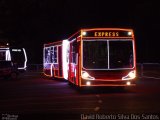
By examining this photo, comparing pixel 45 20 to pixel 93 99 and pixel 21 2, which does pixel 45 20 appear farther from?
pixel 93 99

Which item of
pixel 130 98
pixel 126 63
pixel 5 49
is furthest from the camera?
pixel 5 49

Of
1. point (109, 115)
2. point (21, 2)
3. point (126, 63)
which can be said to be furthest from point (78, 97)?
point (21, 2)

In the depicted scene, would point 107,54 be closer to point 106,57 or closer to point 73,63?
point 106,57

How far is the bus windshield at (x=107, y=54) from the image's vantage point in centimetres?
2889

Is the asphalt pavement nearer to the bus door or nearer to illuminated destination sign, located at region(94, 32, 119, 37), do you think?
the bus door

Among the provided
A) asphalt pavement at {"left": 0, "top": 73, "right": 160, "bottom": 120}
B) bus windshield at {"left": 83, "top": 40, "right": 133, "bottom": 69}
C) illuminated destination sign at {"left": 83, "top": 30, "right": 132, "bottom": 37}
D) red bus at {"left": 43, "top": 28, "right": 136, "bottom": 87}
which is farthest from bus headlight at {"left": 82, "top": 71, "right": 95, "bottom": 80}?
illuminated destination sign at {"left": 83, "top": 30, "right": 132, "bottom": 37}

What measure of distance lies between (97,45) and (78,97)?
3.66m

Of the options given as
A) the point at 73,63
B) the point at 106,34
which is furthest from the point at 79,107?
the point at 73,63

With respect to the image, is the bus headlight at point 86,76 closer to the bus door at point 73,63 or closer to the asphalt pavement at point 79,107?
the asphalt pavement at point 79,107

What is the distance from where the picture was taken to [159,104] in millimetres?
21938

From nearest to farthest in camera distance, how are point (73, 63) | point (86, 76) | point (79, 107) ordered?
point (79, 107) → point (86, 76) → point (73, 63)

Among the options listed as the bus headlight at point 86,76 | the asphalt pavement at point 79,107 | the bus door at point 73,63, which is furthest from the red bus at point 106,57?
the asphalt pavement at point 79,107

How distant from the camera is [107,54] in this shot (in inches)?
1145

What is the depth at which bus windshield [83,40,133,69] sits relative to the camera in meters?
28.9
